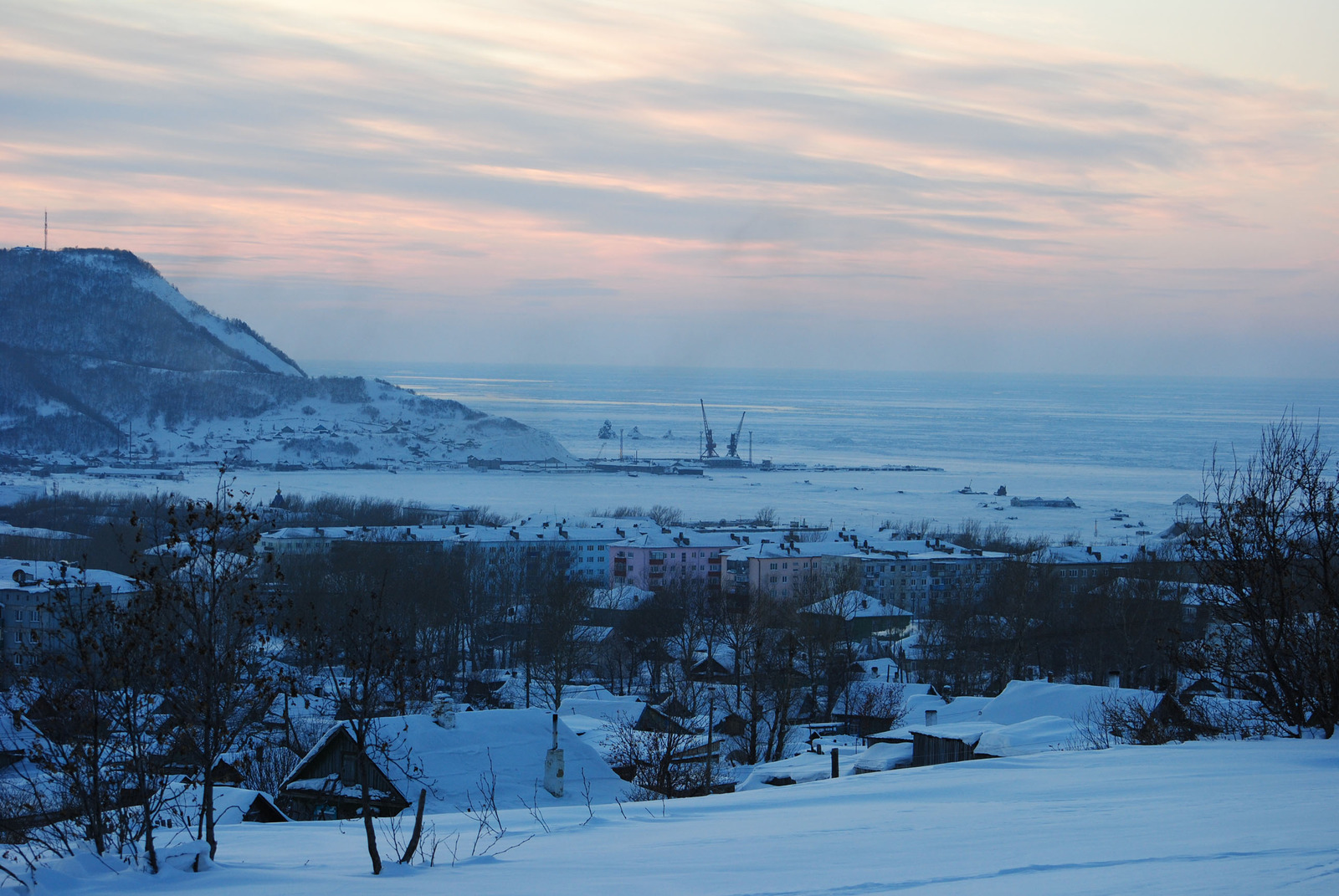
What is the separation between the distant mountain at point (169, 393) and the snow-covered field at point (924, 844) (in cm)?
8984

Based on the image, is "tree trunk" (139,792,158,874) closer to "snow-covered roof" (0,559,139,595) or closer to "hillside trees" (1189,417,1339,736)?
"hillside trees" (1189,417,1339,736)

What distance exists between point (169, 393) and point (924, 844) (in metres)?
119

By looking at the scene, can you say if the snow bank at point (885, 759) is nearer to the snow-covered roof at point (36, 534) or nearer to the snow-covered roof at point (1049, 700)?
the snow-covered roof at point (1049, 700)

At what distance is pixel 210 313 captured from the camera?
141500mm

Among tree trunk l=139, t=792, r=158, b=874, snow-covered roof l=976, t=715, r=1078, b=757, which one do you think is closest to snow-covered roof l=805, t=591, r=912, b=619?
snow-covered roof l=976, t=715, r=1078, b=757

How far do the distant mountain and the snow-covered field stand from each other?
89.8 metres

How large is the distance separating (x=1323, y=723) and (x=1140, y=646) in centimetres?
1930

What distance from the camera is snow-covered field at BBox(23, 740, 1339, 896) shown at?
402 centimetres

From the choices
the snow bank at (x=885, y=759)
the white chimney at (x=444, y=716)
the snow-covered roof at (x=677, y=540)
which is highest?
the white chimney at (x=444, y=716)

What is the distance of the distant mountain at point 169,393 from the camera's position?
325ft

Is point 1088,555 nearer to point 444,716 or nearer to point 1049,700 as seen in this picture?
point 1049,700

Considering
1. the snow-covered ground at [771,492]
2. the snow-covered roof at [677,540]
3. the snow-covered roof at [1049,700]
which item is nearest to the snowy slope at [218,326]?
the snow-covered ground at [771,492]

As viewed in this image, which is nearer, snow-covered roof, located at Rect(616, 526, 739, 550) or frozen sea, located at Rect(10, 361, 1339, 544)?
snow-covered roof, located at Rect(616, 526, 739, 550)

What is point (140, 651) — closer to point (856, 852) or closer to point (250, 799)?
point (856, 852)
